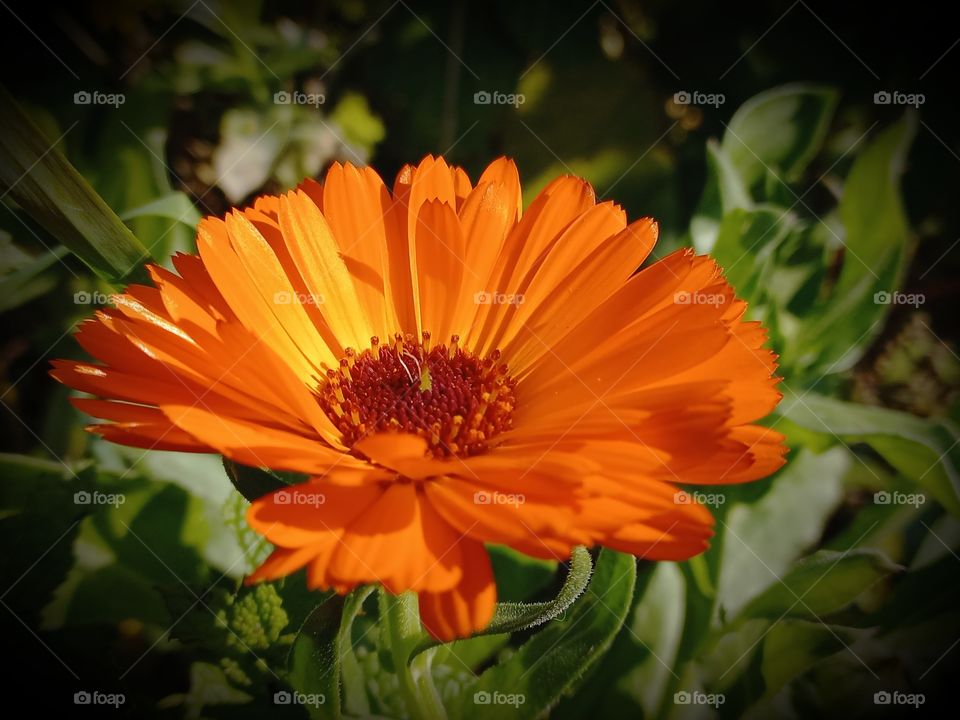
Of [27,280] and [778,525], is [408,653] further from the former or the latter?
[27,280]

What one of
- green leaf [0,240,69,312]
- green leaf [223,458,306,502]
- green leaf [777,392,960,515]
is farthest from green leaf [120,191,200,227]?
green leaf [777,392,960,515]

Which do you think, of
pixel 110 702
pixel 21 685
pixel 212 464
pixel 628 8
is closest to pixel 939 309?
pixel 628 8

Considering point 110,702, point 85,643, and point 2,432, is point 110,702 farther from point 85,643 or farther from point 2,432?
point 2,432

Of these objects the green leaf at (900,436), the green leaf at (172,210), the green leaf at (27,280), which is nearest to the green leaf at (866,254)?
the green leaf at (900,436)

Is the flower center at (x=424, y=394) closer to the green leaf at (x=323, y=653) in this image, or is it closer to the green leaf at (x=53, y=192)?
the green leaf at (x=323, y=653)

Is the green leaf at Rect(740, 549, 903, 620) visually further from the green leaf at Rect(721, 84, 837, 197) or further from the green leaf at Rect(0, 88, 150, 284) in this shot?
the green leaf at Rect(0, 88, 150, 284)

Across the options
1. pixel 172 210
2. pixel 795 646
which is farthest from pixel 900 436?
pixel 172 210
